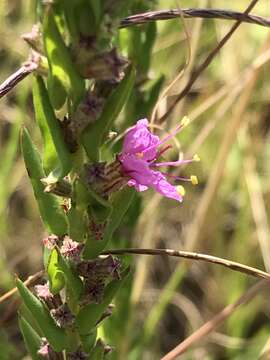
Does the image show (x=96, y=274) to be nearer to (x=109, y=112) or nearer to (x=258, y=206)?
(x=109, y=112)

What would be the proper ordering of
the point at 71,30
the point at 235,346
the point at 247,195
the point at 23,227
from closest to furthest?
the point at 71,30, the point at 235,346, the point at 247,195, the point at 23,227

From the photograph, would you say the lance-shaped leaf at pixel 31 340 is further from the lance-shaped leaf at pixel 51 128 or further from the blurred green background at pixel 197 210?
the blurred green background at pixel 197 210

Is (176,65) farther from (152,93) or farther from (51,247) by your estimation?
(51,247)

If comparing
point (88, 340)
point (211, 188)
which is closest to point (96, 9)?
point (88, 340)

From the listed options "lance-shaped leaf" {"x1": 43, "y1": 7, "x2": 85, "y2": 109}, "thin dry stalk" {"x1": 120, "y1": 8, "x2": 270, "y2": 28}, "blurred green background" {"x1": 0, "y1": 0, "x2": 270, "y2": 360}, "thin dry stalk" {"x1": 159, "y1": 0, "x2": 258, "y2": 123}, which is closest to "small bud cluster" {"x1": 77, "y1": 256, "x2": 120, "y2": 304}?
"lance-shaped leaf" {"x1": 43, "y1": 7, "x2": 85, "y2": 109}

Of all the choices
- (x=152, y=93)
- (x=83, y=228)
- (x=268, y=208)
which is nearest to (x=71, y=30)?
(x=83, y=228)

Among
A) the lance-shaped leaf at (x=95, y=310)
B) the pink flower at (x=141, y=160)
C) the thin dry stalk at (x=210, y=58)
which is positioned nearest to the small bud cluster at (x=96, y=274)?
the lance-shaped leaf at (x=95, y=310)
